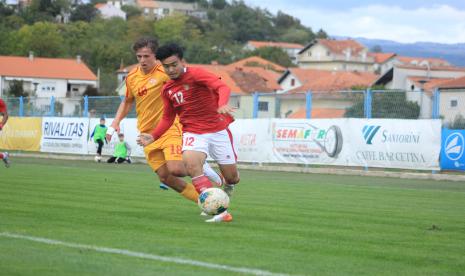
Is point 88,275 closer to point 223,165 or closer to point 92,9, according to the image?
point 223,165

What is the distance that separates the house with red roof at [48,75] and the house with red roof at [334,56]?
70.0 metres

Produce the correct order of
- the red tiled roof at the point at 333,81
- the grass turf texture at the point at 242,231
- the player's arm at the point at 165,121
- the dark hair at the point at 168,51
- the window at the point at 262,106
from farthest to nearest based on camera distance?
the red tiled roof at the point at 333,81, the window at the point at 262,106, the player's arm at the point at 165,121, the dark hair at the point at 168,51, the grass turf texture at the point at 242,231

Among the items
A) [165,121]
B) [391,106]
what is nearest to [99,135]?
[391,106]

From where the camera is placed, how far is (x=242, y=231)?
9.85 m

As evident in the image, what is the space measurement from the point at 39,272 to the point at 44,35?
448 ft

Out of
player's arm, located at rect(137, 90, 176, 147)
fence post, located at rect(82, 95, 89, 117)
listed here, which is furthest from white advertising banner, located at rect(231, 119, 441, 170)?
player's arm, located at rect(137, 90, 176, 147)

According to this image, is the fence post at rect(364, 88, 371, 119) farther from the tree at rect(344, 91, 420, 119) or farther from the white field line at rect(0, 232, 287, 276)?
the white field line at rect(0, 232, 287, 276)

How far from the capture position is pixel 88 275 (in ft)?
22.4

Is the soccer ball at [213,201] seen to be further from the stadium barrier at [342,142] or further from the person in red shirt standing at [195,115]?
the stadium barrier at [342,142]

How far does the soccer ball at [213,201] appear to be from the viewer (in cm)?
1055

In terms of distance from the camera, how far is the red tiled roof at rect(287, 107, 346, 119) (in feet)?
95.4

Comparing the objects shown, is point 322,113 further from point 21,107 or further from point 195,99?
point 195,99

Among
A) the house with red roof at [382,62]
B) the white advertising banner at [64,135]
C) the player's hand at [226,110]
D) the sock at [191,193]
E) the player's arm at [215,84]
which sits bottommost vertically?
the white advertising banner at [64,135]

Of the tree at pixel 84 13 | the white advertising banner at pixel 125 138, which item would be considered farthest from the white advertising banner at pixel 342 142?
the tree at pixel 84 13
